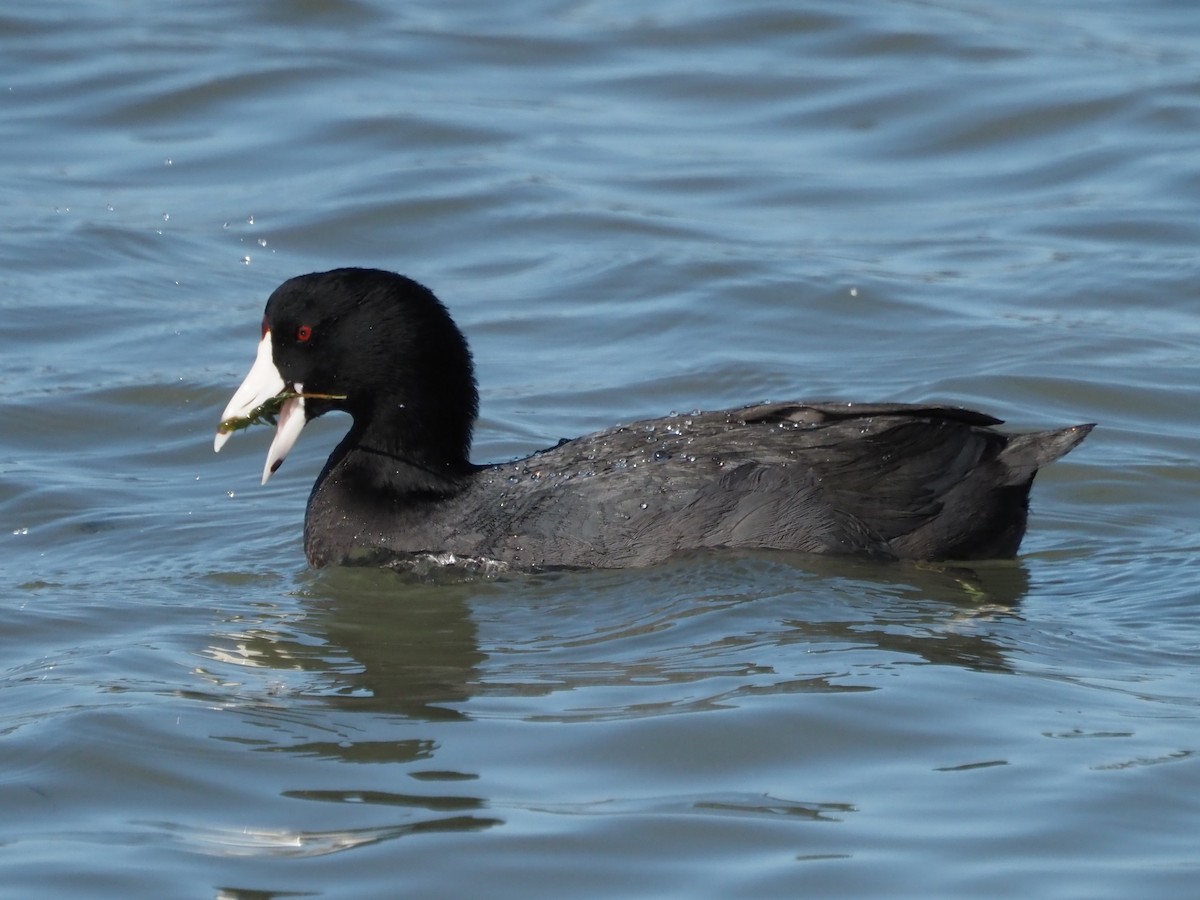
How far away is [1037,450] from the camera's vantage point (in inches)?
258

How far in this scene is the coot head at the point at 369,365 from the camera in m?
6.86

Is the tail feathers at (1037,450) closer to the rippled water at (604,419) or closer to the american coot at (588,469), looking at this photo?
the american coot at (588,469)

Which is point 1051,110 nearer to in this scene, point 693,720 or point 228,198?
point 228,198

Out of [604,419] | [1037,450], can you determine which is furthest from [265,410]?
[1037,450]

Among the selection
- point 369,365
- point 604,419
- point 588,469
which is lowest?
point 604,419

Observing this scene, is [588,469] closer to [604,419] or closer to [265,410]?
[265,410]

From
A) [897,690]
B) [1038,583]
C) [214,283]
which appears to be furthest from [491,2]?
[897,690]

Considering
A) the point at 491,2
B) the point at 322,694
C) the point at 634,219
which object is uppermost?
the point at 491,2

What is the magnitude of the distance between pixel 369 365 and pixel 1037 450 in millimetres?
2292

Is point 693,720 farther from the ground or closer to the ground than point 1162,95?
closer to the ground

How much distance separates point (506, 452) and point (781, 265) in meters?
2.76

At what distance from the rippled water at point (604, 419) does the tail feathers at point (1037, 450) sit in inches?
15.0

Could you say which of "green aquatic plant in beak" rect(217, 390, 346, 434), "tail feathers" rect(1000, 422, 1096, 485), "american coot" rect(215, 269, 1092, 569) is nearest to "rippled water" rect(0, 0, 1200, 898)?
"american coot" rect(215, 269, 1092, 569)

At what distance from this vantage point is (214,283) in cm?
1053
